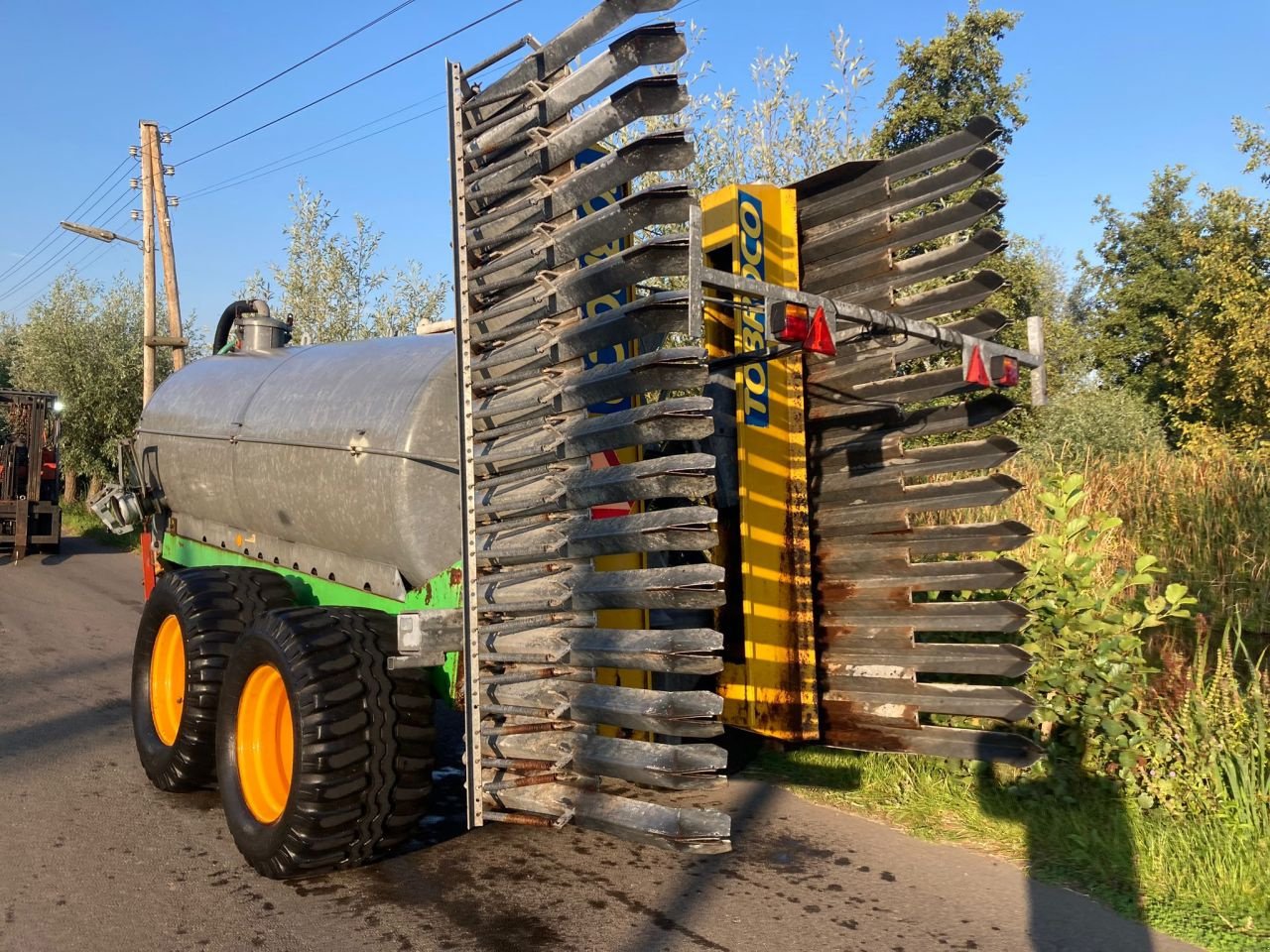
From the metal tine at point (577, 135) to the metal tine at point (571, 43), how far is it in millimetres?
246

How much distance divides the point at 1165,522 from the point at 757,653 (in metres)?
4.56

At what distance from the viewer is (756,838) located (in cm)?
475

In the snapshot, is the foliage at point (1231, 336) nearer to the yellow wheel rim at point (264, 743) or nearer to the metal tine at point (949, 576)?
the metal tine at point (949, 576)

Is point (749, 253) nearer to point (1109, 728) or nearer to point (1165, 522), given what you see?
point (1109, 728)

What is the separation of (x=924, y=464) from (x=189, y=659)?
4152mm

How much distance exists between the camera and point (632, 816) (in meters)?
3.41

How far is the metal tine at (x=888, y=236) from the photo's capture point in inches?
206

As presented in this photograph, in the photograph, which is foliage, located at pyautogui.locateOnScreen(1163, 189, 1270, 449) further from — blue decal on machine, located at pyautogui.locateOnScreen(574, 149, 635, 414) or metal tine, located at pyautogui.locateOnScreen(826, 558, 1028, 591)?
blue decal on machine, located at pyautogui.locateOnScreen(574, 149, 635, 414)

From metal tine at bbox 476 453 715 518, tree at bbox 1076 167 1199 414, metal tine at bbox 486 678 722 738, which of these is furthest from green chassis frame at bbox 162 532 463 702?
tree at bbox 1076 167 1199 414

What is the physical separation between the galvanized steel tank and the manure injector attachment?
22mm

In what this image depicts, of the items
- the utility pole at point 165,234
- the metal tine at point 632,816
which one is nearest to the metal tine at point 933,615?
the metal tine at point 632,816

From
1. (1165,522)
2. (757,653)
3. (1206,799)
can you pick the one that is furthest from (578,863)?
(1165,522)

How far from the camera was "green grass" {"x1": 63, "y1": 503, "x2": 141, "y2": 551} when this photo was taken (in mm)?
20266

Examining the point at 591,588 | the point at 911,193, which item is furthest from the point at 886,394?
the point at 591,588
